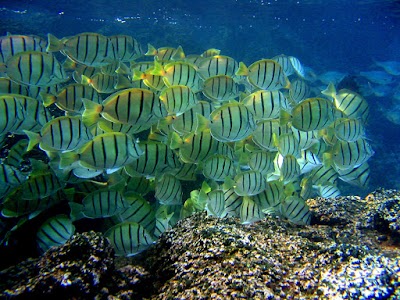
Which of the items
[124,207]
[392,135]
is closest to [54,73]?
[124,207]

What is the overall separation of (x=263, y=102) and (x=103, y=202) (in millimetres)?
2543

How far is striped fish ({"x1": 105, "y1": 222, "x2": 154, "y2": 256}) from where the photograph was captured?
304 cm

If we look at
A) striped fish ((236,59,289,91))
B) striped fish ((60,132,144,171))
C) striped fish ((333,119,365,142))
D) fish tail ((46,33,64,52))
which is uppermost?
striped fish ((236,59,289,91))

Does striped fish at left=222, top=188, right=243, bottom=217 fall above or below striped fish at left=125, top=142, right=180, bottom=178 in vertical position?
below

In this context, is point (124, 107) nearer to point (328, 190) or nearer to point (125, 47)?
point (125, 47)

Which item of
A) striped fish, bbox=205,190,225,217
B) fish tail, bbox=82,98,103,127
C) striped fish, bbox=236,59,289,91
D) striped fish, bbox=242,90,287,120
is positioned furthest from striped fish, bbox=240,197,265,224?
fish tail, bbox=82,98,103,127

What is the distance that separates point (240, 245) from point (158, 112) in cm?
166

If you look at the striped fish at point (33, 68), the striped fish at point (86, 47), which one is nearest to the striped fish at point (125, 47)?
the striped fish at point (86, 47)

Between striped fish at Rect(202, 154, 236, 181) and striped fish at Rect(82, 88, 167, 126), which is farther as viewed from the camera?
striped fish at Rect(202, 154, 236, 181)

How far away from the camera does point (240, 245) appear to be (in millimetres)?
2562

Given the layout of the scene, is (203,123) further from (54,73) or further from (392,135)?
(392,135)

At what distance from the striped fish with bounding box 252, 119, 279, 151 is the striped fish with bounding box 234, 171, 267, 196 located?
675 millimetres

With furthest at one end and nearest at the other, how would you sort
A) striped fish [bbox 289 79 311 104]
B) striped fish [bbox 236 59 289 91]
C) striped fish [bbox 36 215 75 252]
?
striped fish [bbox 289 79 311 104], striped fish [bbox 236 59 289 91], striped fish [bbox 36 215 75 252]

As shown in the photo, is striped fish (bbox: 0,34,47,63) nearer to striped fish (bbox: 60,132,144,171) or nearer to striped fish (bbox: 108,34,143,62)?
striped fish (bbox: 108,34,143,62)
